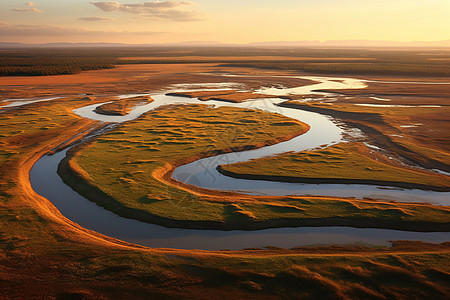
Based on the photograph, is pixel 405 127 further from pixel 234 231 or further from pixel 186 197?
pixel 234 231

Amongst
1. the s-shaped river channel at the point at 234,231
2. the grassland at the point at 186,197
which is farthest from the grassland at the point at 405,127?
the grassland at the point at 186,197

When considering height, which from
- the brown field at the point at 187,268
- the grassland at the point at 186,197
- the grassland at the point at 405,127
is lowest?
the brown field at the point at 187,268

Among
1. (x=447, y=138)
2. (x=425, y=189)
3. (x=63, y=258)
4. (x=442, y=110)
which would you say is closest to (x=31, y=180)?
(x=63, y=258)

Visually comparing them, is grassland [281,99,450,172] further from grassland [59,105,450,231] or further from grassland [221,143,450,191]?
grassland [59,105,450,231]

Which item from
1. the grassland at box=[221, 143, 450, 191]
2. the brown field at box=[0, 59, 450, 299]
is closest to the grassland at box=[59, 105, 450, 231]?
the brown field at box=[0, 59, 450, 299]

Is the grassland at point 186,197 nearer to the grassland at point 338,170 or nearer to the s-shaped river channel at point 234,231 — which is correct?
the s-shaped river channel at point 234,231

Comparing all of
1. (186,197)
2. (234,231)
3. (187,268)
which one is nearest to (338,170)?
(234,231)

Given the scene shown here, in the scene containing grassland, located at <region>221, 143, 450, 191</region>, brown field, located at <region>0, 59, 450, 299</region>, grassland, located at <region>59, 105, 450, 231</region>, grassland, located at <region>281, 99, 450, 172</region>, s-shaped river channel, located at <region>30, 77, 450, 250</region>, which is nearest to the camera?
brown field, located at <region>0, 59, 450, 299</region>

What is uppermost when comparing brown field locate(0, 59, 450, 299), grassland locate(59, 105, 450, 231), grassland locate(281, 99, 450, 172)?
grassland locate(281, 99, 450, 172)

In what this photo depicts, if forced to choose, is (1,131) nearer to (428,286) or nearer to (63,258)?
(63,258)
